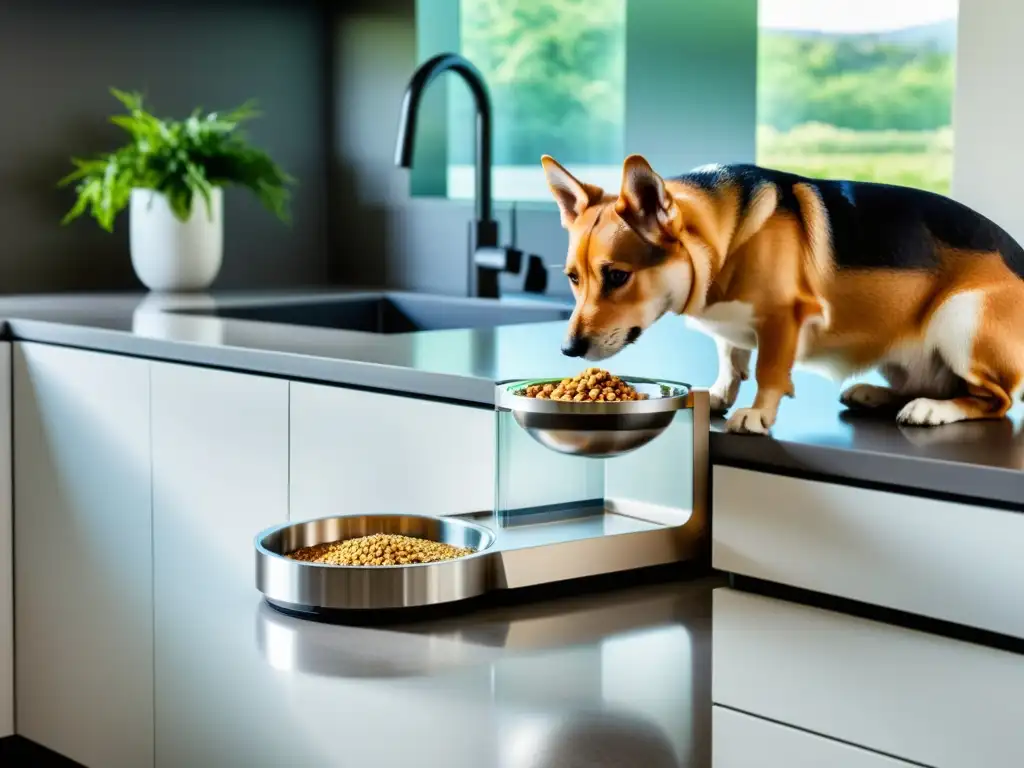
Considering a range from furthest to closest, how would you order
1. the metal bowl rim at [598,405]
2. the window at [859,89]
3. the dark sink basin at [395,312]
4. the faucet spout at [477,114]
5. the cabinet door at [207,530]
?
the dark sink basin at [395,312], the faucet spout at [477,114], the window at [859,89], the cabinet door at [207,530], the metal bowl rim at [598,405]

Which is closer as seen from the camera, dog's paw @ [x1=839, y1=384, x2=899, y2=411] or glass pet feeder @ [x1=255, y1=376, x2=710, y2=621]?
glass pet feeder @ [x1=255, y1=376, x2=710, y2=621]

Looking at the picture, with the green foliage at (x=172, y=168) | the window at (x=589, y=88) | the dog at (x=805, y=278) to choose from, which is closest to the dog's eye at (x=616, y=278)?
the dog at (x=805, y=278)

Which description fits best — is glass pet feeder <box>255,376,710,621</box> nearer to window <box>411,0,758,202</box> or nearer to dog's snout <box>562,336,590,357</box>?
dog's snout <box>562,336,590,357</box>

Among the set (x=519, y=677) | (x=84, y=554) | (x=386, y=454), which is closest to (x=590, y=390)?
(x=519, y=677)

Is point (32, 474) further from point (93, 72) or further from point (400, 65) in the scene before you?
point (400, 65)

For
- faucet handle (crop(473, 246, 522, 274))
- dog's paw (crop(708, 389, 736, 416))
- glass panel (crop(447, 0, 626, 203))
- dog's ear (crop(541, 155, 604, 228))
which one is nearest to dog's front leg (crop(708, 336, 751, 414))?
dog's paw (crop(708, 389, 736, 416))

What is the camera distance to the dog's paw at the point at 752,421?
131 centimetres

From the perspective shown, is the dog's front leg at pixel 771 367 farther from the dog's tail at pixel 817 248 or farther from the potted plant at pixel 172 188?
the potted plant at pixel 172 188

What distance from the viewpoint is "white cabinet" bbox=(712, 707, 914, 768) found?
1255 millimetres

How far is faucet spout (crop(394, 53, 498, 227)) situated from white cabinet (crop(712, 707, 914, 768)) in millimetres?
1440

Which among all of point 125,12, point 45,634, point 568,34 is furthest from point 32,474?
point 568,34

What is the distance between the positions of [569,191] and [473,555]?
0.34 meters

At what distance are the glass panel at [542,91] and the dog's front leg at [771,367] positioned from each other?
5.35ft

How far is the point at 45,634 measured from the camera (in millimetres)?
2479
